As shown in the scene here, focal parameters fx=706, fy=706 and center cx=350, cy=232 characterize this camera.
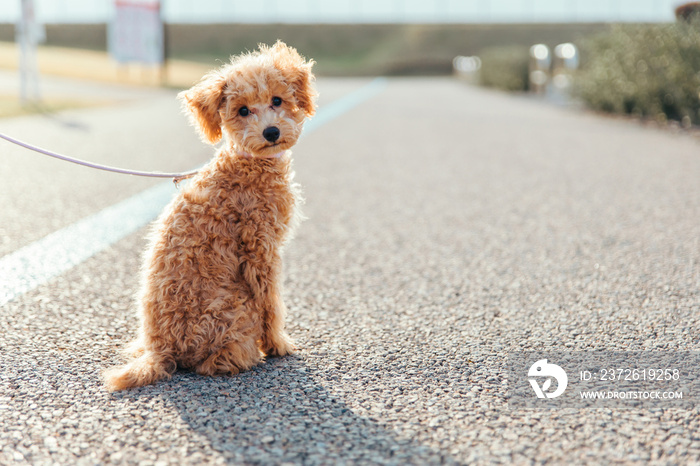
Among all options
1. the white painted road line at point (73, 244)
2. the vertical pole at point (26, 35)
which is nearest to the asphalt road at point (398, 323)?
the white painted road line at point (73, 244)

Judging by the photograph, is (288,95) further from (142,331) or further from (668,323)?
(668,323)

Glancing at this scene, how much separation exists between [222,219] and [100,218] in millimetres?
3275

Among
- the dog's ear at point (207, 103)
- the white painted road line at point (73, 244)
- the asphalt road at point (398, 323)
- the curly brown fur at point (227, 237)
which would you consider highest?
the dog's ear at point (207, 103)

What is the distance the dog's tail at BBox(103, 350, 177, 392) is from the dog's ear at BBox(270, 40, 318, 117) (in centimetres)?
120

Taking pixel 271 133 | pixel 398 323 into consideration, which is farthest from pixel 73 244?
pixel 271 133

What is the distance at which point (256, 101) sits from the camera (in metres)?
2.84

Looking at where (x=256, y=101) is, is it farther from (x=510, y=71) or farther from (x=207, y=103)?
(x=510, y=71)

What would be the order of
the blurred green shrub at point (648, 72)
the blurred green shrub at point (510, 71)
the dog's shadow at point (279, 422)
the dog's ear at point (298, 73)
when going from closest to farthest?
the dog's shadow at point (279, 422)
the dog's ear at point (298, 73)
the blurred green shrub at point (648, 72)
the blurred green shrub at point (510, 71)

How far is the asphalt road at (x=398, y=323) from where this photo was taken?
2.31 metres

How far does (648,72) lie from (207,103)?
41.0 ft

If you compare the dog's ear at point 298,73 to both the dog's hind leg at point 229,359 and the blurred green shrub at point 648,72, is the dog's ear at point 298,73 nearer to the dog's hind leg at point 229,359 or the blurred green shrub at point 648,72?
the dog's hind leg at point 229,359

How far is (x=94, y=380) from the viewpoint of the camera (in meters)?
2.79

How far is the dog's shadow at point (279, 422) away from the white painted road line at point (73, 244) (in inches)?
63.4

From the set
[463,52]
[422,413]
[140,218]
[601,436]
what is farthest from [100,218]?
[463,52]
